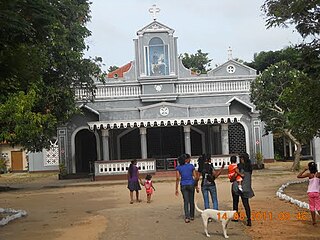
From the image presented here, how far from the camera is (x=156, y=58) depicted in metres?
31.5

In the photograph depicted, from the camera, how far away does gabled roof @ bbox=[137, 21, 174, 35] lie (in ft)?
103

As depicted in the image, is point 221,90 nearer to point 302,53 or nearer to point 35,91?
point 35,91

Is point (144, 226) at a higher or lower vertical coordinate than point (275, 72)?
lower

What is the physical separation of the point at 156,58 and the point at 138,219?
19875mm

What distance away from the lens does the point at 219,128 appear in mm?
30969

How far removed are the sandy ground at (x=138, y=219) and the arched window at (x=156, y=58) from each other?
12610 millimetres

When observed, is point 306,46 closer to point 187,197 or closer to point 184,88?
point 187,197

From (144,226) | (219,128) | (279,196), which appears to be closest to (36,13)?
(144,226)

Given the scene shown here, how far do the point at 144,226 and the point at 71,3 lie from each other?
1564 centimetres

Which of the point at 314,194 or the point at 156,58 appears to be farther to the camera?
the point at 156,58

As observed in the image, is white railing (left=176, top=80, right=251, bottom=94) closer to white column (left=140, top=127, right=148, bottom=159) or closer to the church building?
the church building

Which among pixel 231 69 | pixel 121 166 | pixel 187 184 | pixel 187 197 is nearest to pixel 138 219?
pixel 187 197

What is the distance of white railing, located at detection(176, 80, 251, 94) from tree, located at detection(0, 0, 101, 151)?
6.79 m
